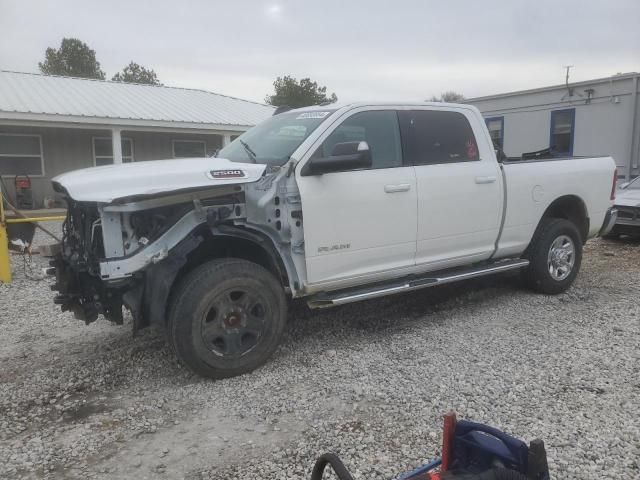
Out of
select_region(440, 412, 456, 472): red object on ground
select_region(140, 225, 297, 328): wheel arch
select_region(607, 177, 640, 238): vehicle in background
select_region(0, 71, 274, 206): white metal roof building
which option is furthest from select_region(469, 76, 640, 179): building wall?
select_region(440, 412, 456, 472): red object on ground

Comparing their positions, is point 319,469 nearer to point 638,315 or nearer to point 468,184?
point 468,184

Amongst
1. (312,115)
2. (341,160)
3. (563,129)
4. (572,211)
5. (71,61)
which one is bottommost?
(572,211)

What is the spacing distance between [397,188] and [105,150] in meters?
15.1

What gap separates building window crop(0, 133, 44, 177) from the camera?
15531 millimetres

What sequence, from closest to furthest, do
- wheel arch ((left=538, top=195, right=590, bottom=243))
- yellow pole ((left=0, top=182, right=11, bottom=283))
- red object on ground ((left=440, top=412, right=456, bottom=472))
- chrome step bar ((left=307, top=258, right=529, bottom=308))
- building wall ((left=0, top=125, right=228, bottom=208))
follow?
red object on ground ((left=440, top=412, right=456, bottom=472)) → chrome step bar ((left=307, top=258, right=529, bottom=308)) → wheel arch ((left=538, top=195, right=590, bottom=243)) → yellow pole ((left=0, top=182, right=11, bottom=283)) → building wall ((left=0, top=125, right=228, bottom=208))

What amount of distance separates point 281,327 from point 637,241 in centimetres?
828

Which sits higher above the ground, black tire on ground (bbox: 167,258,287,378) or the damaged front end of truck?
the damaged front end of truck

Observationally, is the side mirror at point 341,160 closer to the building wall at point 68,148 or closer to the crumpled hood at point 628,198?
the crumpled hood at point 628,198

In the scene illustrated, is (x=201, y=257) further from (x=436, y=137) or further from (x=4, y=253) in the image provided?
(x=4, y=253)

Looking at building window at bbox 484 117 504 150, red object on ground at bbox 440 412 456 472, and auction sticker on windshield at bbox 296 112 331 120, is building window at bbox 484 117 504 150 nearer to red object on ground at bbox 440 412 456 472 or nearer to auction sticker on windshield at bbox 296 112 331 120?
auction sticker on windshield at bbox 296 112 331 120

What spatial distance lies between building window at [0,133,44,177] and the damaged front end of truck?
13.7 m

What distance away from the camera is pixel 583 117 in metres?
15.2

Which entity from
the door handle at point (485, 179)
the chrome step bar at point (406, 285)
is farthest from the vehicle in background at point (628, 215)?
the door handle at point (485, 179)

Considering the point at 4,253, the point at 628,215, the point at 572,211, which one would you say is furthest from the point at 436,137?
the point at 628,215
